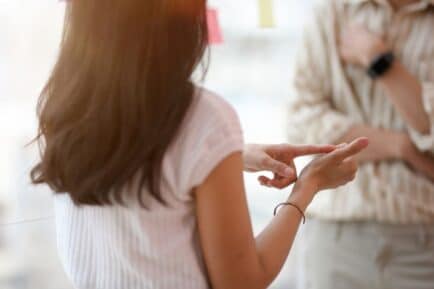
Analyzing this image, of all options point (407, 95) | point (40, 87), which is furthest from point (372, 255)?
point (40, 87)

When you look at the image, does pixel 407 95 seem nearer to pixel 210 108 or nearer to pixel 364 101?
pixel 364 101

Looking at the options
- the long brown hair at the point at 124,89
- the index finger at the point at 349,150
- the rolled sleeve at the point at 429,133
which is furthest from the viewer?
the rolled sleeve at the point at 429,133

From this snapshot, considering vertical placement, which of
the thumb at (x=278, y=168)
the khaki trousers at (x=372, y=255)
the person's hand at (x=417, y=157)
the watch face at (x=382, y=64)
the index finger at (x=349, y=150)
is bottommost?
A: the khaki trousers at (x=372, y=255)

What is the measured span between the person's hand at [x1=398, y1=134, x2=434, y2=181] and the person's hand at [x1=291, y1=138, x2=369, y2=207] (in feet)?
1.28

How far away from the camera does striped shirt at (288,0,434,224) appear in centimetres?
128

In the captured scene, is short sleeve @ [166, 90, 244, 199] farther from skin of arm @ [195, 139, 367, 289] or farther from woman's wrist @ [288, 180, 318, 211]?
woman's wrist @ [288, 180, 318, 211]

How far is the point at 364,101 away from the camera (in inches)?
52.7

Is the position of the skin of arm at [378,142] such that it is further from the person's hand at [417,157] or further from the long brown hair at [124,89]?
the long brown hair at [124,89]

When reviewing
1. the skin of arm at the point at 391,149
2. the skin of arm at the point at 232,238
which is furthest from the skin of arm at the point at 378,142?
the skin of arm at the point at 232,238

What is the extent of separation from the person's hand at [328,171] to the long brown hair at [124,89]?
0.23 metres

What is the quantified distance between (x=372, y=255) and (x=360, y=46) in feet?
1.45

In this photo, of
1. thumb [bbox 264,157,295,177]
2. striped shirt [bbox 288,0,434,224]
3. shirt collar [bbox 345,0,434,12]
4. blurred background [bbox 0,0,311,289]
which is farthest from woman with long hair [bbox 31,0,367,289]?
shirt collar [bbox 345,0,434,12]

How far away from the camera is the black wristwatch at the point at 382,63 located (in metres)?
1.27

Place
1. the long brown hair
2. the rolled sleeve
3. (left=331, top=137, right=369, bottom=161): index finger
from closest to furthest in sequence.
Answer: the long brown hair
(left=331, top=137, right=369, bottom=161): index finger
the rolled sleeve
